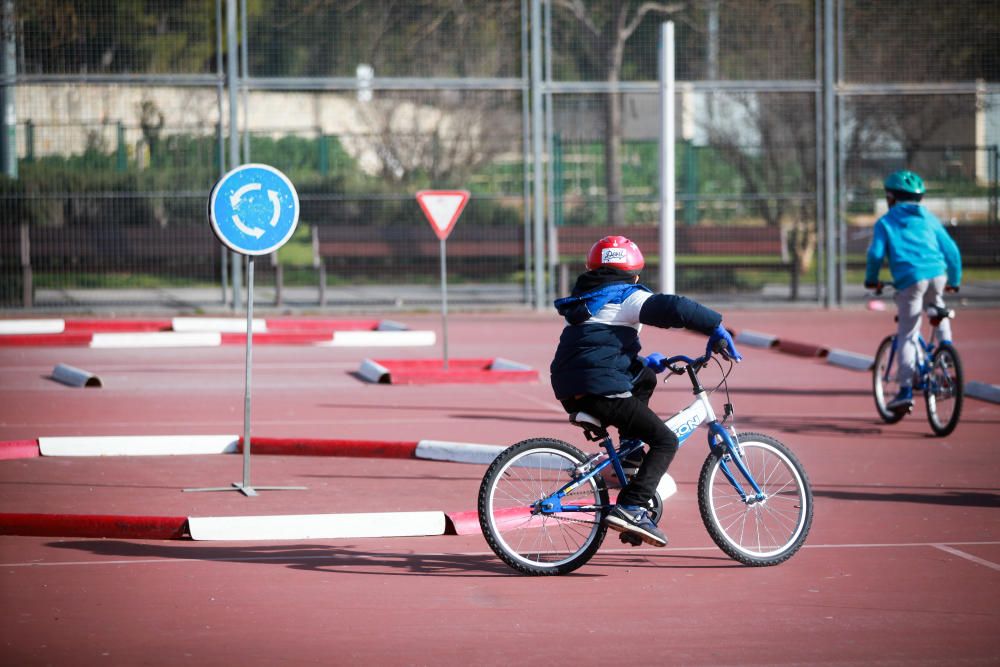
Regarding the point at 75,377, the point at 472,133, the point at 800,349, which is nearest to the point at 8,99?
the point at 472,133

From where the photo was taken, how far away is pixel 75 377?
14445 millimetres

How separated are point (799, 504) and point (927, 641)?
142 centimetres

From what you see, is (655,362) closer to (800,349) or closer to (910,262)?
(910,262)

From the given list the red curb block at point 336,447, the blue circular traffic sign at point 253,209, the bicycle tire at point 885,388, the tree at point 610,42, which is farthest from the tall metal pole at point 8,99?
the bicycle tire at point 885,388

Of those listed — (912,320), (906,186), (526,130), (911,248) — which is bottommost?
(912,320)

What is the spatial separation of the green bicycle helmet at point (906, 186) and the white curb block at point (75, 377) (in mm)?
7749

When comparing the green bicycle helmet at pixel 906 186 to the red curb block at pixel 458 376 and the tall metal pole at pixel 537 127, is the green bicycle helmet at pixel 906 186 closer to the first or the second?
the red curb block at pixel 458 376

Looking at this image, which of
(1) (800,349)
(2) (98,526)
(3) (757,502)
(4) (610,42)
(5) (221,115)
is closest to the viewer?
(3) (757,502)

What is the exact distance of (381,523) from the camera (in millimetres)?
7602

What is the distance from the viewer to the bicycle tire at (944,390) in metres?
10.9

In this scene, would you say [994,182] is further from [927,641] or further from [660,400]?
[927,641]

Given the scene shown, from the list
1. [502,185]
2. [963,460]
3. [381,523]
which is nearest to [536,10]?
[502,185]

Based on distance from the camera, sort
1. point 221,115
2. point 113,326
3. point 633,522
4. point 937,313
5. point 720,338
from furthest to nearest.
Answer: point 221,115, point 113,326, point 937,313, point 633,522, point 720,338

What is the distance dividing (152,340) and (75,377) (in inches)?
149
